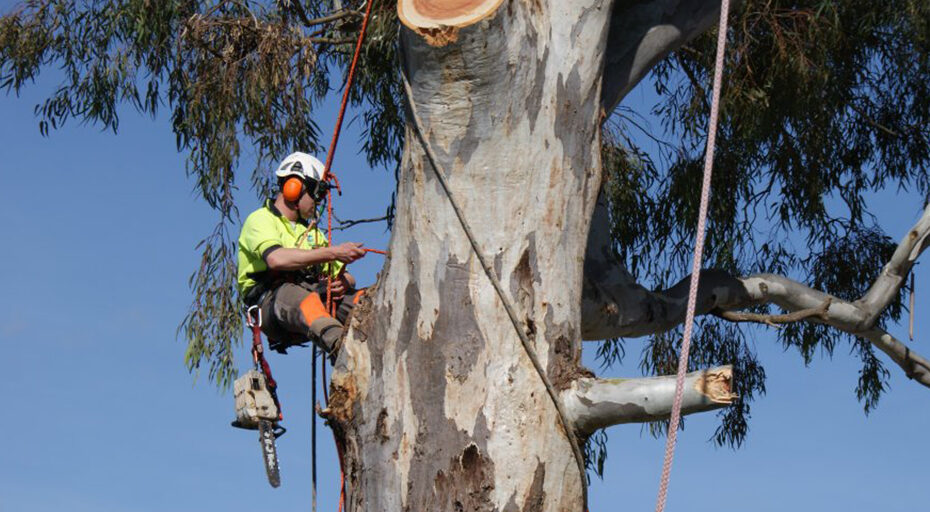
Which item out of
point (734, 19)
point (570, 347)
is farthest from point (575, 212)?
point (734, 19)

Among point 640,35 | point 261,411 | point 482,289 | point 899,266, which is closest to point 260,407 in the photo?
point 261,411

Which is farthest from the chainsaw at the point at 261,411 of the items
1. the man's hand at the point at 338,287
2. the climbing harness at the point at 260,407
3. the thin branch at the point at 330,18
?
the thin branch at the point at 330,18

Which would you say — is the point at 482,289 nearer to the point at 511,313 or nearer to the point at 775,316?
the point at 511,313

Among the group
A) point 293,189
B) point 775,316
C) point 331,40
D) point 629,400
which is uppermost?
point 331,40

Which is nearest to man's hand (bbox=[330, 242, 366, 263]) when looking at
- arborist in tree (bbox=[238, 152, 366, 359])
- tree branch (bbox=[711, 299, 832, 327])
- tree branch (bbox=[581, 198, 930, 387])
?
arborist in tree (bbox=[238, 152, 366, 359])

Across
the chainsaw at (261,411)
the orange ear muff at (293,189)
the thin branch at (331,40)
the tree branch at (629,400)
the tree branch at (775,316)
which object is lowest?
the tree branch at (629,400)

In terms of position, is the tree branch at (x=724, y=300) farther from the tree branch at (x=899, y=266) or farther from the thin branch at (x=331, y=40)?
the thin branch at (x=331, y=40)

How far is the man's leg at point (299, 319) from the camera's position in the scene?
4.09 metres

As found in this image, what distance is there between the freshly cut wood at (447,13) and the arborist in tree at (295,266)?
90 cm

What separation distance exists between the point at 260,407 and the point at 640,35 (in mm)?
1707

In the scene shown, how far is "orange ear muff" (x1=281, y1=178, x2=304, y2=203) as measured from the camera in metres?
4.61

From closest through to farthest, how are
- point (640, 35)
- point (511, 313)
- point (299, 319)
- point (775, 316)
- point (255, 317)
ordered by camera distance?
point (511, 313) < point (640, 35) < point (299, 319) < point (255, 317) < point (775, 316)

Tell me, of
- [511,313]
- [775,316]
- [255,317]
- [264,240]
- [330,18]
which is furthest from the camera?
[330,18]

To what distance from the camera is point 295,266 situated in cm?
431
